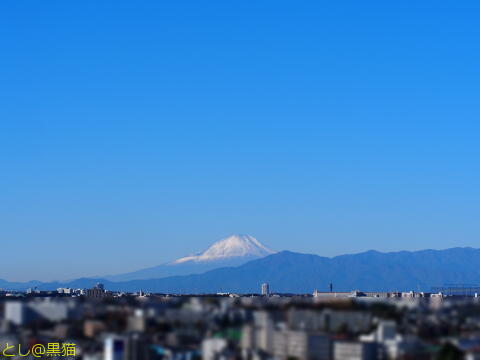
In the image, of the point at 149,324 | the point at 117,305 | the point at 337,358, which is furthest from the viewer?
the point at 117,305

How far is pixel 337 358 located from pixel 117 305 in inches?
208

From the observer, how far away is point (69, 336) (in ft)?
67.4

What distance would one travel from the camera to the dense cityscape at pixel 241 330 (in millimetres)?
18984

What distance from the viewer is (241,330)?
19688 millimetres

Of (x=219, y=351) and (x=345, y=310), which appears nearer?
(x=219, y=351)

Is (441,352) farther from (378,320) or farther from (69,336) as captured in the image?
(69,336)

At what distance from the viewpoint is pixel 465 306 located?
73.2 ft

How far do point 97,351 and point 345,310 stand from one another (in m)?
4.73

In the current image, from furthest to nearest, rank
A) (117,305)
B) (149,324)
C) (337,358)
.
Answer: (117,305) < (149,324) < (337,358)

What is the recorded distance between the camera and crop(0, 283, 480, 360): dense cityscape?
1898cm

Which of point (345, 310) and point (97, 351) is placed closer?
point (97, 351)

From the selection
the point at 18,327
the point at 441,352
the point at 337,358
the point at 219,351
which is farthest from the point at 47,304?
the point at 441,352

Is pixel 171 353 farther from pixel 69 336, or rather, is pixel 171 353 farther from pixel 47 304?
pixel 47 304

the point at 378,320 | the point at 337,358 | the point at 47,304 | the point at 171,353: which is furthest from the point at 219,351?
the point at 47,304
